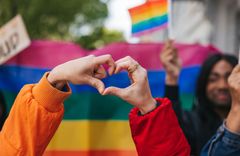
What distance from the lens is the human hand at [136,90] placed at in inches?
67.5

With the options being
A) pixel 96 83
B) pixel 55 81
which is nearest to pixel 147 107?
pixel 96 83

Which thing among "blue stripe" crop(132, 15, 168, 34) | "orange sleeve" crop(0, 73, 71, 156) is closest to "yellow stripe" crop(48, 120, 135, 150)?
"blue stripe" crop(132, 15, 168, 34)

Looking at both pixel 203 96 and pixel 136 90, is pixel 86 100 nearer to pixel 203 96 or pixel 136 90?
pixel 203 96

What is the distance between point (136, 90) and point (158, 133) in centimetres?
16

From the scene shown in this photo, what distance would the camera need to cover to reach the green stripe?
3.03 meters

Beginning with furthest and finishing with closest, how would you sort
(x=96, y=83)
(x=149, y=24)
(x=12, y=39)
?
(x=149, y=24) < (x=12, y=39) < (x=96, y=83)

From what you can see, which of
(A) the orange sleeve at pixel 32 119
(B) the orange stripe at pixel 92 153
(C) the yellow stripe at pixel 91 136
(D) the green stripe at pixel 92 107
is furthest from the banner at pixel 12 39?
(A) the orange sleeve at pixel 32 119

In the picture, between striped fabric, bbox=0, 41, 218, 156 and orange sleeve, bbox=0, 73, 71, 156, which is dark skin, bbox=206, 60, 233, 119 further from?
orange sleeve, bbox=0, 73, 71, 156

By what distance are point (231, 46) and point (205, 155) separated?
20.5 ft

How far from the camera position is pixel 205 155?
1853 millimetres

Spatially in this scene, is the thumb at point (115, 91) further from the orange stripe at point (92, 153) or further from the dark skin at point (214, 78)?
the dark skin at point (214, 78)

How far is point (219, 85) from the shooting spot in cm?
321

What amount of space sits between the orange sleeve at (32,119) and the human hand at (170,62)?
1.41 m

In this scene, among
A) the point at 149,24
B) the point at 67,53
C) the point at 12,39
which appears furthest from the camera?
the point at 149,24
